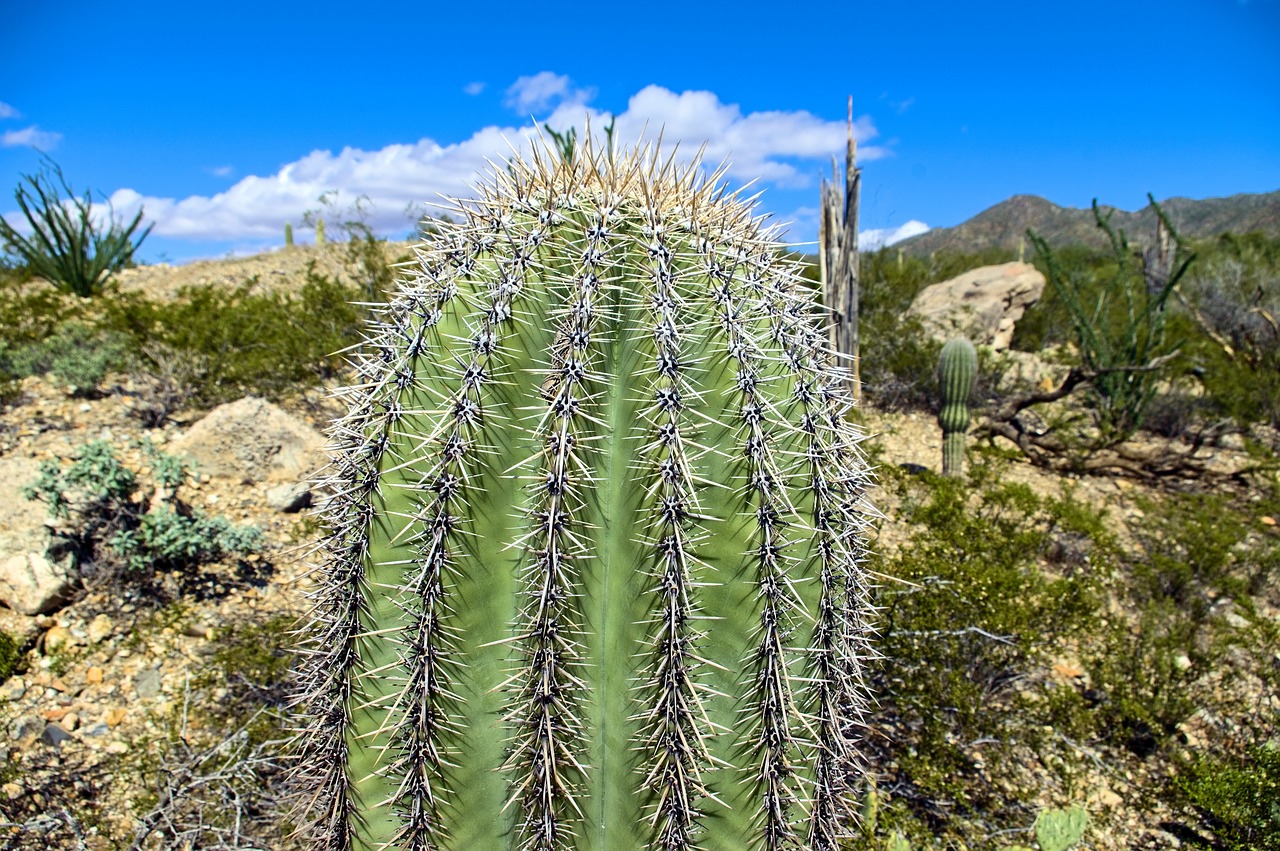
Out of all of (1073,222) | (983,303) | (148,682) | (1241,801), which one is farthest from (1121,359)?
(1073,222)

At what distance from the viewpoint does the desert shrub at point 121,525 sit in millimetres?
3898

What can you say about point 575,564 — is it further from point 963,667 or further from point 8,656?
point 8,656

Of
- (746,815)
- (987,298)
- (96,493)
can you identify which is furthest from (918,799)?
(987,298)

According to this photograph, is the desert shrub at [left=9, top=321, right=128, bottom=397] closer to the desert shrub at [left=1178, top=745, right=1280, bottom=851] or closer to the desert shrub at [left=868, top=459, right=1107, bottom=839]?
the desert shrub at [left=868, top=459, right=1107, bottom=839]

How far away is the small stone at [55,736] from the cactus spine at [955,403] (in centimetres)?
601

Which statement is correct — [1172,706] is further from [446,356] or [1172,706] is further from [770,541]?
[446,356]

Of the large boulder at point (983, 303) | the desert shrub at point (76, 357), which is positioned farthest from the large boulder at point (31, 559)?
the large boulder at point (983, 303)

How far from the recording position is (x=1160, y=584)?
445 cm

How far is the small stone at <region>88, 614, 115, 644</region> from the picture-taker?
11.9ft

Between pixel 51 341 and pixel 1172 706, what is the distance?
883cm

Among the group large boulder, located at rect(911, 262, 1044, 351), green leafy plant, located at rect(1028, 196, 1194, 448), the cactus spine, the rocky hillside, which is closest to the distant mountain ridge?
large boulder, located at rect(911, 262, 1044, 351)

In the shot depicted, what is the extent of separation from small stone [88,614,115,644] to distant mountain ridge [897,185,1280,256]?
150 feet

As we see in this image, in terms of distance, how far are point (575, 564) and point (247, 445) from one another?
14.8 ft

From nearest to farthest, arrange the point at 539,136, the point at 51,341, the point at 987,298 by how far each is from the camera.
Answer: the point at 539,136 → the point at 51,341 → the point at 987,298
